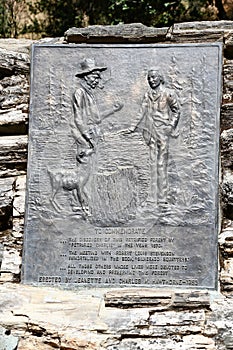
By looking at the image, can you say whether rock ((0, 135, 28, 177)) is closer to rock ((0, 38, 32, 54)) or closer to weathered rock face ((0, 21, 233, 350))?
weathered rock face ((0, 21, 233, 350))

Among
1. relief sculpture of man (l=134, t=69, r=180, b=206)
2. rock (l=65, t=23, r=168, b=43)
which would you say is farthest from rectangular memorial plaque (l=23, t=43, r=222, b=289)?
rock (l=65, t=23, r=168, b=43)

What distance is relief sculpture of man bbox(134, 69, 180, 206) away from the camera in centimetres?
648

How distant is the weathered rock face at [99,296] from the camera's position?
5910mm

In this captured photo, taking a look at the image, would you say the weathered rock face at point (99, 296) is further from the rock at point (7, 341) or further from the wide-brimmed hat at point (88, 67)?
the wide-brimmed hat at point (88, 67)

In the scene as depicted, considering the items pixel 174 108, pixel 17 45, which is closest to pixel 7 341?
pixel 174 108

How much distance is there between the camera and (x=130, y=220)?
6.47m

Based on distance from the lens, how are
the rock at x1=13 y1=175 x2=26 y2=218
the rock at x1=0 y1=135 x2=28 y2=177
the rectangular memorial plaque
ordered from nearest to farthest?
the rectangular memorial plaque, the rock at x1=13 y1=175 x2=26 y2=218, the rock at x1=0 y1=135 x2=28 y2=177

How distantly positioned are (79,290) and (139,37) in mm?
2067

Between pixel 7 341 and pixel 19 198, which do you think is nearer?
pixel 7 341

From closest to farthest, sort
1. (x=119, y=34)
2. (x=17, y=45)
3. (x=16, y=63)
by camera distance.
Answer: (x=119, y=34) < (x=16, y=63) < (x=17, y=45)

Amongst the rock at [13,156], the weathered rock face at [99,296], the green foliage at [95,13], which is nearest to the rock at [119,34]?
the weathered rock face at [99,296]

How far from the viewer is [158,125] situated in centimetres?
655

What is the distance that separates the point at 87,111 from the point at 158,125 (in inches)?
22.7

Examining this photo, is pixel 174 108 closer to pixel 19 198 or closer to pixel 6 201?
pixel 19 198
